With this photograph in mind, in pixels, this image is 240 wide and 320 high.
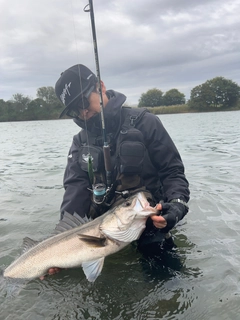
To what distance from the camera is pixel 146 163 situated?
196 inches

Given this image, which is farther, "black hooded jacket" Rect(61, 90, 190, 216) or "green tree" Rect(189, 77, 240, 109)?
"green tree" Rect(189, 77, 240, 109)

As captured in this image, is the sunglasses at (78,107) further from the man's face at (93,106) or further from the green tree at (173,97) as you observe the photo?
the green tree at (173,97)

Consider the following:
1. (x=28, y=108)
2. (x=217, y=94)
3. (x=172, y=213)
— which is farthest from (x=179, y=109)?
(x=172, y=213)

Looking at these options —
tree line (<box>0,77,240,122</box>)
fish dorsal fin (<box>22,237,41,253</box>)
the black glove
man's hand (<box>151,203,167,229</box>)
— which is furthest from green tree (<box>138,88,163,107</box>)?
man's hand (<box>151,203,167,229</box>)

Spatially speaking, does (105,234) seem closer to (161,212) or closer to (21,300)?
(161,212)

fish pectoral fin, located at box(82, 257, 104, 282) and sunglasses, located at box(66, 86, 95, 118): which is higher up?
sunglasses, located at box(66, 86, 95, 118)

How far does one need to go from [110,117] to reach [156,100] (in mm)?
108546

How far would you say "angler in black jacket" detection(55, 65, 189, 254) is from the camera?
470 centimetres

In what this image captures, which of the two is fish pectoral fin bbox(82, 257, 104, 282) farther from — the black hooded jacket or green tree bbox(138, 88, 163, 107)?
green tree bbox(138, 88, 163, 107)

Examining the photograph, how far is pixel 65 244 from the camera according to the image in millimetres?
3848

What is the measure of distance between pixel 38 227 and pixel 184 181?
12.4ft

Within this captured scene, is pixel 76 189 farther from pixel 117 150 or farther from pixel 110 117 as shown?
pixel 110 117

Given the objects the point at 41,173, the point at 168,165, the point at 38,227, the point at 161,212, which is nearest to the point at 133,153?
the point at 168,165

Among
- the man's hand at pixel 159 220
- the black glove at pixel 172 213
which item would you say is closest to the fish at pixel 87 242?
the man's hand at pixel 159 220
